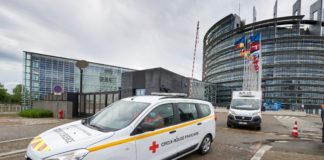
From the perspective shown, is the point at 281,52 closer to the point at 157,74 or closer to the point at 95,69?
the point at 95,69

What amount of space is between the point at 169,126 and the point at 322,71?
8934 centimetres

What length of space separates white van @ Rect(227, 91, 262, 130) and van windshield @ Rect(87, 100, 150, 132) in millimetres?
8388

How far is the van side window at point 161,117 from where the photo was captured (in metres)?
3.46

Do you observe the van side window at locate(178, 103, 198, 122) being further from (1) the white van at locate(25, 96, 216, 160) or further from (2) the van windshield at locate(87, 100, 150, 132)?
(2) the van windshield at locate(87, 100, 150, 132)

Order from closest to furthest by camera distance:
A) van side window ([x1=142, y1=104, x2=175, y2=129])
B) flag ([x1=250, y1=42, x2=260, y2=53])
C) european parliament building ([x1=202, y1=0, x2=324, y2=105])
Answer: van side window ([x1=142, y1=104, x2=175, y2=129])
flag ([x1=250, y1=42, x2=260, y2=53])
european parliament building ([x1=202, y1=0, x2=324, y2=105])

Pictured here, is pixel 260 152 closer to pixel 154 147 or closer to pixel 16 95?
pixel 154 147

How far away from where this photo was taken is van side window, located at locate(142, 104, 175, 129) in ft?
11.3

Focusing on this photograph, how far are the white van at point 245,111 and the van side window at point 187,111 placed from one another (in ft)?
21.8

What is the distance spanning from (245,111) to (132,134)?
9104mm

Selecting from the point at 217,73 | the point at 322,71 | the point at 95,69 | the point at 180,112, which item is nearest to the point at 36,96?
the point at 95,69

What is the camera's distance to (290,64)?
220 feet

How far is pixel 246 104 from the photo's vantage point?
11094mm

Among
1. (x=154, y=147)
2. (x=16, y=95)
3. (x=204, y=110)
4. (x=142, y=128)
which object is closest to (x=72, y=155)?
(x=142, y=128)

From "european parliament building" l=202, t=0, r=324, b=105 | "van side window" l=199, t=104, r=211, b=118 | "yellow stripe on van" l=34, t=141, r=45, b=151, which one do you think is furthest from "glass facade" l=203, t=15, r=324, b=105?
"yellow stripe on van" l=34, t=141, r=45, b=151
